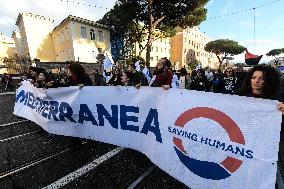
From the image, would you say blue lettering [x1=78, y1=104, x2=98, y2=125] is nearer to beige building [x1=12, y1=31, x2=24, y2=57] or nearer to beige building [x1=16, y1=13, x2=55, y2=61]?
beige building [x1=16, y1=13, x2=55, y2=61]

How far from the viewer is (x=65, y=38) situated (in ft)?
117

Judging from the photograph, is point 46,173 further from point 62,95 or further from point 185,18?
point 185,18

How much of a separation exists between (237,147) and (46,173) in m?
3.00

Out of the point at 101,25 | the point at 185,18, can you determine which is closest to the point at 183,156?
the point at 185,18

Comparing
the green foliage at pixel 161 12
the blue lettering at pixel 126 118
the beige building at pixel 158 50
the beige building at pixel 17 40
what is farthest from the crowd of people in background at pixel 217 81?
the beige building at pixel 17 40

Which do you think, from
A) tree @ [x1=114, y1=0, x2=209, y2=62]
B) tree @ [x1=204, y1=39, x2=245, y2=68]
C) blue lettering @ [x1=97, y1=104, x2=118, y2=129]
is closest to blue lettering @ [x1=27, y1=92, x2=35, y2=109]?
blue lettering @ [x1=97, y1=104, x2=118, y2=129]

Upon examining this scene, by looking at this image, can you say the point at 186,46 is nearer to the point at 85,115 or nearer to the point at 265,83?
the point at 85,115

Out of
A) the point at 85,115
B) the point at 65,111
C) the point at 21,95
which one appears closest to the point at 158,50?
the point at 21,95

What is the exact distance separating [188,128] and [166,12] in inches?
996

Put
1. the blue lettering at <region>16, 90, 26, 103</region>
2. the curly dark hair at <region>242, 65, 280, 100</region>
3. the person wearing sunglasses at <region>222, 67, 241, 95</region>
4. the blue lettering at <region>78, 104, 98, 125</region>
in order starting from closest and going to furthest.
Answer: the curly dark hair at <region>242, 65, 280, 100</region> < the blue lettering at <region>78, 104, 98, 125</region> < the person wearing sunglasses at <region>222, 67, 241, 95</region> < the blue lettering at <region>16, 90, 26, 103</region>

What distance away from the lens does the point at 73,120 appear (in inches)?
192

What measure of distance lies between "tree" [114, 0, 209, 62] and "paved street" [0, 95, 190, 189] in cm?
2141

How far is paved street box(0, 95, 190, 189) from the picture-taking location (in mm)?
3398

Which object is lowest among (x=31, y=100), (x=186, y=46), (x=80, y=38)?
(x=31, y=100)
